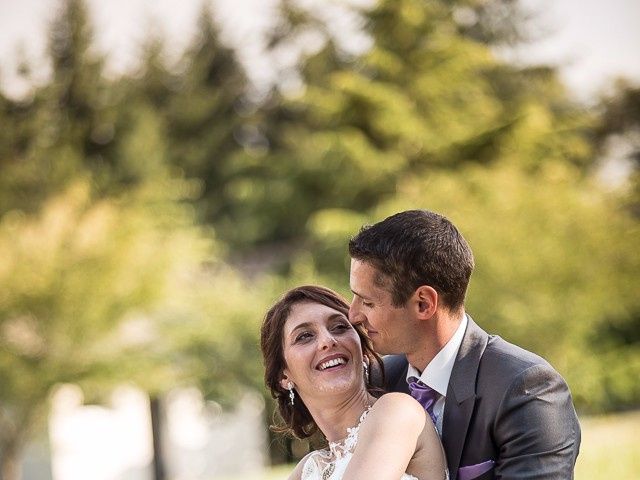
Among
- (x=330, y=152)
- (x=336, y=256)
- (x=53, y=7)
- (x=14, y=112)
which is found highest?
(x=53, y=7)

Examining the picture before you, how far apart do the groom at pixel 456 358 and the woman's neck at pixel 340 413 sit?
0.28 m

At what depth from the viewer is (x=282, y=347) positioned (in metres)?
3.31

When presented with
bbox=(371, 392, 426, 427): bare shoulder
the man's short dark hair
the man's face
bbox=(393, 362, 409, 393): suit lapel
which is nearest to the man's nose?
the man's face

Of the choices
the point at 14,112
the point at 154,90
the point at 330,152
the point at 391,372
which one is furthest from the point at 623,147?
the point at 391,372

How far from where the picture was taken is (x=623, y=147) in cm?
2948

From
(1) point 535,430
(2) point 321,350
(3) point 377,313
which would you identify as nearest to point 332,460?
(2) point 321,350

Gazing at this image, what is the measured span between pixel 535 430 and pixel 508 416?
83mm

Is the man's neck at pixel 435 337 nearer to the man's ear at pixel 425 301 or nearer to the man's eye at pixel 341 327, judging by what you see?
the man's ear at pixel 425 301

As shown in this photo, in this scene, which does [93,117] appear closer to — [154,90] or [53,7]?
[154,90]

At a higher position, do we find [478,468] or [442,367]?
[442,367]

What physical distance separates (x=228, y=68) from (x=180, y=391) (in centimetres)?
1406

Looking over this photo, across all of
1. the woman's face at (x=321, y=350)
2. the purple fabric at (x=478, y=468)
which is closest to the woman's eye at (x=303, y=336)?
the woman's face at (x=321, y=350)

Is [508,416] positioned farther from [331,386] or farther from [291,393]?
[291,393]

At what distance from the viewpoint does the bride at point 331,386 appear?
2.81m
